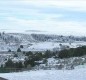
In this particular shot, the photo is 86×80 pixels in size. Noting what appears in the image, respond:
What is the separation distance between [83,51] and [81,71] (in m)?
19.9

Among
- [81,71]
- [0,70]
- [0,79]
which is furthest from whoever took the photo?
[0,70]

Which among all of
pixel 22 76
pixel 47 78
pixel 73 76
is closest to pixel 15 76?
pixel 22 76

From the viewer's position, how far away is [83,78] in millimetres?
17797

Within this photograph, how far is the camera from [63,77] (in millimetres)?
18203

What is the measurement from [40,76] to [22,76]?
0.95 m

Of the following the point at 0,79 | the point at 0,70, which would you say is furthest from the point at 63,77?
the point at 0,70

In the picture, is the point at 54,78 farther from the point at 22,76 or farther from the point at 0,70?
the point at 0,70

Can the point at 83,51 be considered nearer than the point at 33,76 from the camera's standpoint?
No

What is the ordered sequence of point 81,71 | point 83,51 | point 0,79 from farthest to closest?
point 83,51 < point 81,71 < point 0,79

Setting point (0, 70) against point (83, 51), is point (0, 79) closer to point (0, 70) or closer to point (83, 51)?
point (0, 70)

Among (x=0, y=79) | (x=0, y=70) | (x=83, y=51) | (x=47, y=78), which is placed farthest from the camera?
(x=83, y=51)

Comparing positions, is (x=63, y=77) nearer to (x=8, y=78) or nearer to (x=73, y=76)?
(x=73, y=76)

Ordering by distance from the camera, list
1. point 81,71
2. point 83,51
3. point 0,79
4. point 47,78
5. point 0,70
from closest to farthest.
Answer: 1. point 0,79
2. point 47,78
3. point 81,71
4. point 0,70
5. point 83,51

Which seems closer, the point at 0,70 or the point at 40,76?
the point at 40,76
